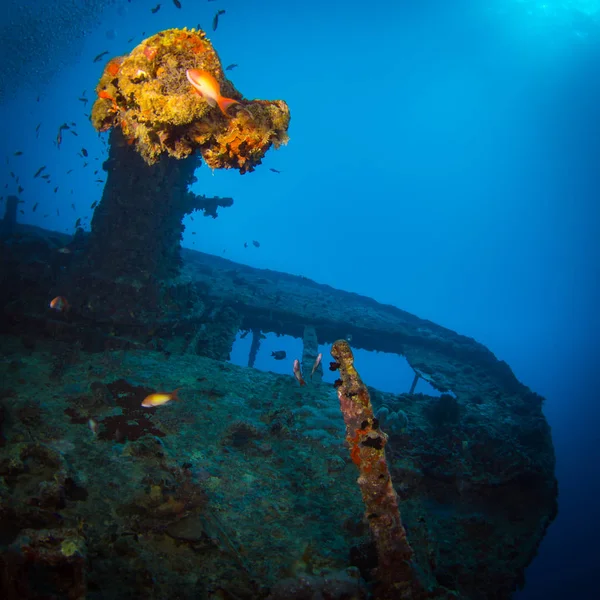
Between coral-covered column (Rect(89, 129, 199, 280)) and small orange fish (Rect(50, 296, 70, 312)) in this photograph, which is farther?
coral-covered column (Rect(89, 129, 199, 280))

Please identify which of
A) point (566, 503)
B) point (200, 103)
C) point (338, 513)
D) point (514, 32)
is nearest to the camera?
point (200, 103)

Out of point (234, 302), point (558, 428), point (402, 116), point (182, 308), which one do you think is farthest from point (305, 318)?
point (402, 116)

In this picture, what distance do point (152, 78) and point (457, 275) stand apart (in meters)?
212

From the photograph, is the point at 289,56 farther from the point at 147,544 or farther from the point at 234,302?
the point at 147,544

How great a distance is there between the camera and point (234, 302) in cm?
1412

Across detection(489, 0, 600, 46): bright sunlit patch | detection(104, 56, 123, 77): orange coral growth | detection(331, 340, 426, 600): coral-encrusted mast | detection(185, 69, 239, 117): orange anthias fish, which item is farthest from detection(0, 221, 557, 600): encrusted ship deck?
detection(489, 0, 600, 46): bright sunlit patch

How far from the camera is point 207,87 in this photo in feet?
9.91

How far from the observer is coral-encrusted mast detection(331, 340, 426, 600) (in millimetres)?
3119

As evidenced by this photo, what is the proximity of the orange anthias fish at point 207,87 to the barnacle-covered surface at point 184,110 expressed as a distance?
74mm

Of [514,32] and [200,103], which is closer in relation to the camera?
[200,103]

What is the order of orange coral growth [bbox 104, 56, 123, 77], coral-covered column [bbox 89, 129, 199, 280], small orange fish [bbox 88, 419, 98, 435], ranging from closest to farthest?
orange coral growth [bbox 104, 56, 123, 77] < small orange fish [bbox 88, 419, 98, 435] < coral-covered column [bbox 89, 129, 199, 280]

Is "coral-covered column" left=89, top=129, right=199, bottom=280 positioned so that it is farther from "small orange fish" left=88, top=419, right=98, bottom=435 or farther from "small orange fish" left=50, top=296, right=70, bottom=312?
"small orange fish" left=88, top=419, right=98, bottom=435

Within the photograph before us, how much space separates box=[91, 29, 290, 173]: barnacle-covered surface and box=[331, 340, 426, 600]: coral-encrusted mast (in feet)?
8.39

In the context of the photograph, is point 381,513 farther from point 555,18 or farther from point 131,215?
point 555,18
